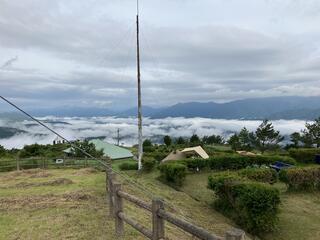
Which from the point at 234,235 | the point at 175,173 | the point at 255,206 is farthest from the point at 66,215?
the point at 175,173

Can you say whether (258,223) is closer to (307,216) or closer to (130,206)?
(307,216)

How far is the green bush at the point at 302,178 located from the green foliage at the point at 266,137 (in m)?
45.5

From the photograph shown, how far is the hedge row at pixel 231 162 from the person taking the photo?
28.0 m

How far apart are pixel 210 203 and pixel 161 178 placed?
760 centimetres

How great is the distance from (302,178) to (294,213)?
14.1 ft

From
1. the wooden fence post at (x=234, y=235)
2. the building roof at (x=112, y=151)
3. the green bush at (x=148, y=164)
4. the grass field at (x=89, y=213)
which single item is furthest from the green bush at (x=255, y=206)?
the building roof at (x=112, y=151)

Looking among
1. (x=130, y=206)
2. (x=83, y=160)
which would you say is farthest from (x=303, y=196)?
(x=83, y=160)

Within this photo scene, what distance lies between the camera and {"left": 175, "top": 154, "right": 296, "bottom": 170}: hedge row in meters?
28.0

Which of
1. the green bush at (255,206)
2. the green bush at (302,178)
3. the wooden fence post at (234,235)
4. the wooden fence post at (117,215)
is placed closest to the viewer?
the wooden fence post at (234,235)

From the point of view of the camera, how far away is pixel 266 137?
6506 cm

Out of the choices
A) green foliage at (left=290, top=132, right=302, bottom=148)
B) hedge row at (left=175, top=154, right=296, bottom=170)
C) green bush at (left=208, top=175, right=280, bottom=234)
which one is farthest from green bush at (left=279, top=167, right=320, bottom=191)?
green foliage at (left=290, top=132, right=302, bottom=148)

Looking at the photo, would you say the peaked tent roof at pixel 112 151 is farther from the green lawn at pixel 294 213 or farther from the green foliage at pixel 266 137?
the green foliage at pixel 266 137

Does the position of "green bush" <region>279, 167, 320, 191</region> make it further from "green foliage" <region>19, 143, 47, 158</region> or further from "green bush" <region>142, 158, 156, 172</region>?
"green foliage" <region>19, 143, 47, 158</region>

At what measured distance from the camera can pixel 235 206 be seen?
14.0 m
